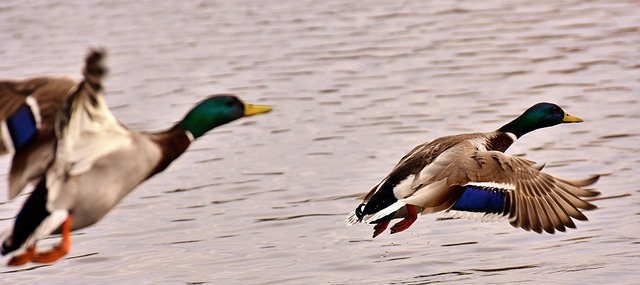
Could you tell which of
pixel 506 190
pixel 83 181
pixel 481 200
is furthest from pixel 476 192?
pixel 83 181

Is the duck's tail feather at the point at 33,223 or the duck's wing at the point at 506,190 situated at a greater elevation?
the duck's tail feather at the point at 33,223

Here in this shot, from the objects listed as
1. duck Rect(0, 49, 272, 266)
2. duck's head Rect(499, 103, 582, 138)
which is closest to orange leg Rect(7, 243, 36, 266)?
duck Rect(0, 49, 272, 266)

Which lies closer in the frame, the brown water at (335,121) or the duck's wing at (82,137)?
the duck's wing at (82,137)

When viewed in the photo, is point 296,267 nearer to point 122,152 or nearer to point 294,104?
point 122,152

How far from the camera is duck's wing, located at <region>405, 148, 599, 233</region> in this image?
6.91 metres

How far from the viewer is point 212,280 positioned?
7.57 metres

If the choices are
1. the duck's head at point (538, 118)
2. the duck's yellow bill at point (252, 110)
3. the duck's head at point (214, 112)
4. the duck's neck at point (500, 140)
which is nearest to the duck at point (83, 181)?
the duck's head at point (214, 112)

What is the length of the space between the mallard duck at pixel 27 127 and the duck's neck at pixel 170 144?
0.52 meters

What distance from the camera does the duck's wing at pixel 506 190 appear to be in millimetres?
6914

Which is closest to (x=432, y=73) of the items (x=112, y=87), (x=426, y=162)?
(x=112, y=87)

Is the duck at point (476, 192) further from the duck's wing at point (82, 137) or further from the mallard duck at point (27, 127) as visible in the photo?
the mallard duck at point (27, 127)

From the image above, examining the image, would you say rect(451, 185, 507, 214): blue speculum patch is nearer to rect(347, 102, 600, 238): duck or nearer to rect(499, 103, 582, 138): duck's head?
rect(347, 102, 600, 238): duck

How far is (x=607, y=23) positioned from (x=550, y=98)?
4570 mm

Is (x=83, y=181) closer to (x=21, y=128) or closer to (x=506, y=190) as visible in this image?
(x=21, y=128)
